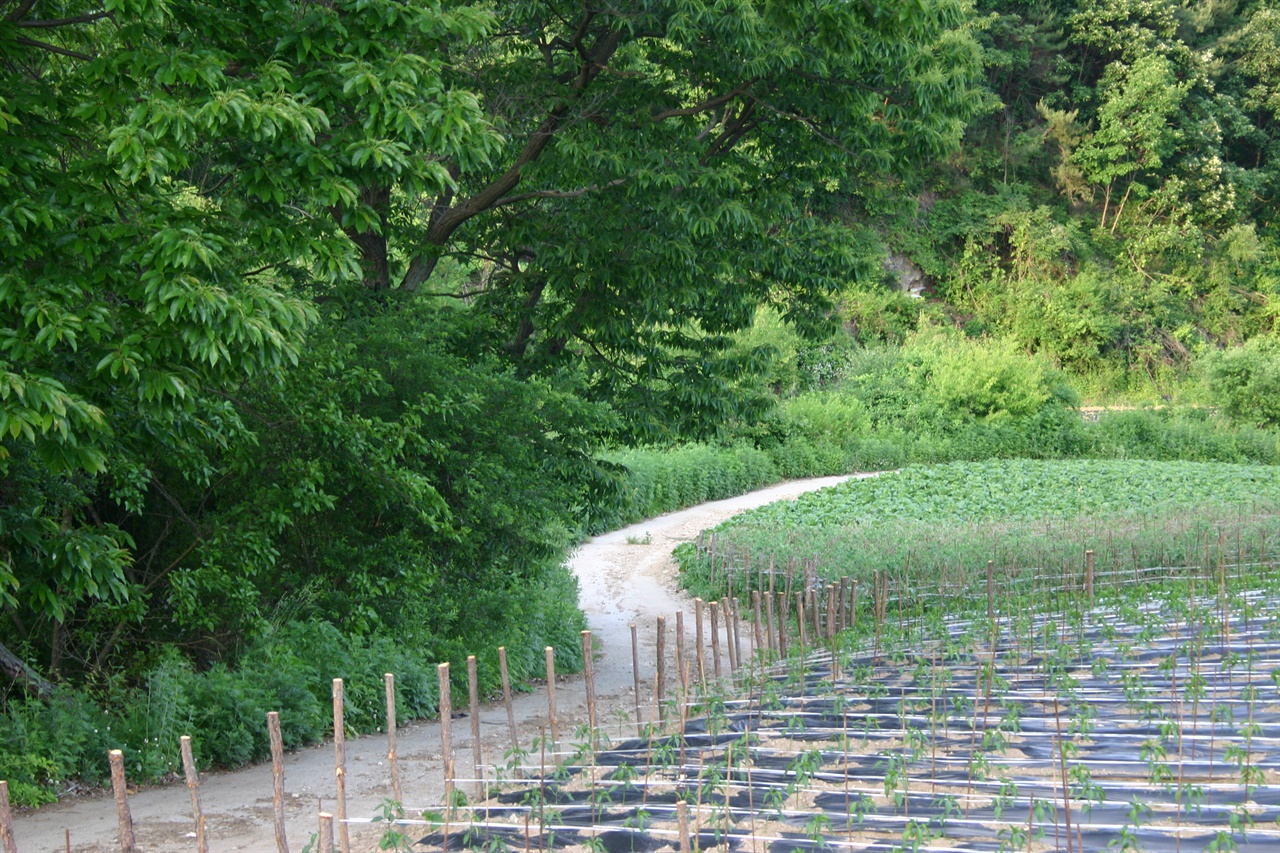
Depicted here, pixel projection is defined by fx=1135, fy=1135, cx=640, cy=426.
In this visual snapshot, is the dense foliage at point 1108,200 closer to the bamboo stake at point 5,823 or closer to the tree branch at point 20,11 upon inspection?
the tree branch at point 20,11

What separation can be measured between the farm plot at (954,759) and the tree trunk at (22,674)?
3.38 metres

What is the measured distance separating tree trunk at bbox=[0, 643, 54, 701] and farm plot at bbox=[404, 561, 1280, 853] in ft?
11.1

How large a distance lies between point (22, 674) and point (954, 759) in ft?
19.1

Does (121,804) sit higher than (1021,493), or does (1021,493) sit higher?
(121,804)

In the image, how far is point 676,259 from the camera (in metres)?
9.34

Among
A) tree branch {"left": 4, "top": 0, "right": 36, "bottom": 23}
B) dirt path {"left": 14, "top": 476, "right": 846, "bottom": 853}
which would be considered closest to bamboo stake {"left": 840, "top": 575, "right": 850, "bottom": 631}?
dirt path {"left": 14, "top": 476, "right": 846, "bottom": 853}

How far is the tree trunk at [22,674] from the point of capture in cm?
732

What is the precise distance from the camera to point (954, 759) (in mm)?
5891

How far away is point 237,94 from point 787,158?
6293 mm

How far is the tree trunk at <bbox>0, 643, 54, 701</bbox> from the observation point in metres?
7.32

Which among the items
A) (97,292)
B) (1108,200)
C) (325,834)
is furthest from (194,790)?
(1108,200)

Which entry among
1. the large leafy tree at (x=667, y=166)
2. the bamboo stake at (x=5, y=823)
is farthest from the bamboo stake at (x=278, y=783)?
the large leafy tree at (x=667, y=166)

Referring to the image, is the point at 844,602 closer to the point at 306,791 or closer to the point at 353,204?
the point at 306,791

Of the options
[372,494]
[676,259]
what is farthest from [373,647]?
[676,259]
